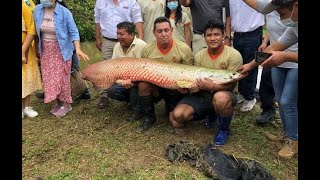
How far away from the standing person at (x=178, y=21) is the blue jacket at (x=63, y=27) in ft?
4.76

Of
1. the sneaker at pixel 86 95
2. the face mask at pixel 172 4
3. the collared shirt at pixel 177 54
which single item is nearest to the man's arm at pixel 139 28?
the face mask at pixel 172 4

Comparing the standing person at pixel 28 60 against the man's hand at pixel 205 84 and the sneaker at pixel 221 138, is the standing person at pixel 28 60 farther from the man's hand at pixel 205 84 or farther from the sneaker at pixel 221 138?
the sneaker at pixel 221 138

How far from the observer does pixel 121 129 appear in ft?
16.1

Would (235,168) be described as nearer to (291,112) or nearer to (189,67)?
(291,112)

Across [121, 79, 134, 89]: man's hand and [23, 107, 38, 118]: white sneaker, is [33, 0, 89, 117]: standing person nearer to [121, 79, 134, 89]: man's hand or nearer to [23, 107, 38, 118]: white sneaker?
[23, 107, 38, 118]: white sneaker

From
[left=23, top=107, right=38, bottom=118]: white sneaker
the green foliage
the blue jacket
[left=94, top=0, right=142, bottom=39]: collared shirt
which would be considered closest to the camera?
the blue jacket

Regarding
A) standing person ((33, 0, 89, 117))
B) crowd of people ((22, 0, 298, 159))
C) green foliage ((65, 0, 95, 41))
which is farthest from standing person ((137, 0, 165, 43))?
green foliage ((65, 0, 95, 41))

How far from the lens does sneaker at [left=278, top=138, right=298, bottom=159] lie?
4.00m

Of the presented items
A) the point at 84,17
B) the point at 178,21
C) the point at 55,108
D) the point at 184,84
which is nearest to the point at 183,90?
the point at 184,84

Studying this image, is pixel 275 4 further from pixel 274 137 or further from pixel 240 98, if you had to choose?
pixel 240 98

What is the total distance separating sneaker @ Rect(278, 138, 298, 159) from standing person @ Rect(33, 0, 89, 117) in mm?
2781

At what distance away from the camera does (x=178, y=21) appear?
565 centimetres

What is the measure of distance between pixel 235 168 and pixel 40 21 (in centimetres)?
322

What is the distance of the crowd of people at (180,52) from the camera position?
4.09 meters
